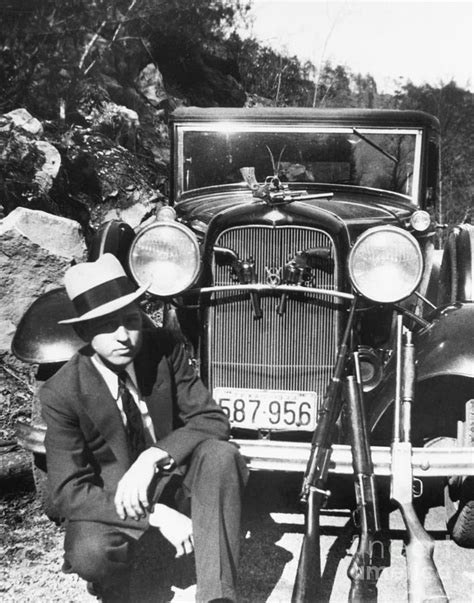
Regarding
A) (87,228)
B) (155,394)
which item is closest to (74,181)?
(87,228)

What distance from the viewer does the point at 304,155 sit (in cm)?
416

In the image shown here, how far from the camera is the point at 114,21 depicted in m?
10.1

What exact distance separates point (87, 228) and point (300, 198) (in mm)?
4655

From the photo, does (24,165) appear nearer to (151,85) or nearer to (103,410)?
(103,410)

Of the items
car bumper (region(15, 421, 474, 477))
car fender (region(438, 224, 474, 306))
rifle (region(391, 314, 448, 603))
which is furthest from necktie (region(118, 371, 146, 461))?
car fender (region(438, 224, 474, 306))

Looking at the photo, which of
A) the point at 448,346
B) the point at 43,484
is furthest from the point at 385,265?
the point at 43,484

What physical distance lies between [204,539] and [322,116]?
2.71 metres

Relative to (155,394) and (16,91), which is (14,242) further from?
(16,91)

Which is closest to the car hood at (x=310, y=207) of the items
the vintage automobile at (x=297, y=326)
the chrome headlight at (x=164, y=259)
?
the vintage automobile at (x=297, y=326)

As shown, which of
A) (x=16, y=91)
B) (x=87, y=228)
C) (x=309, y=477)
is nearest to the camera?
(x=309, y=477)

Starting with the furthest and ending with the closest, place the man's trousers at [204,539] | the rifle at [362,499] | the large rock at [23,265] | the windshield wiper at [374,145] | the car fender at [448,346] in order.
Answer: the large rock at [23,265], the windshield wiper at [374,145], the car fender at [448,346], the rifle at [362,499], the man's trousers at [204,539]

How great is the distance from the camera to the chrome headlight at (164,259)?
2957mm

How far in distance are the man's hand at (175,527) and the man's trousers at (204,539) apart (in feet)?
0.11

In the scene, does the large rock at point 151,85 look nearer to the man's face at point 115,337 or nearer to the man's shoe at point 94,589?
the man's face at point 115,337
